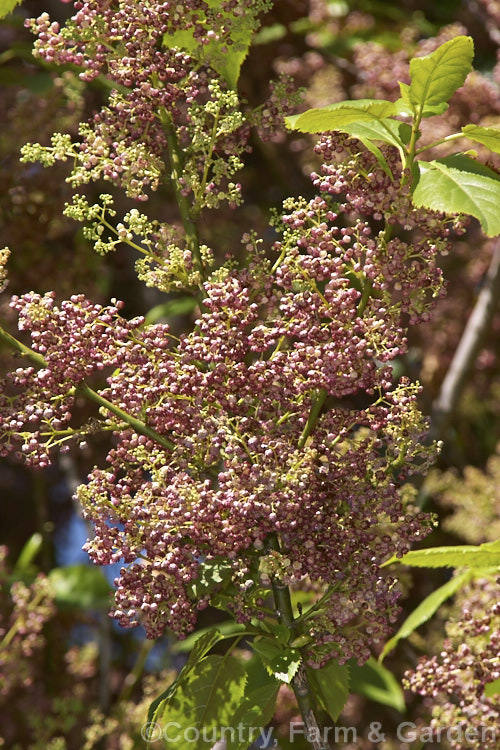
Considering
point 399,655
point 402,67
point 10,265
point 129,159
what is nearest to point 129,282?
point 10,265

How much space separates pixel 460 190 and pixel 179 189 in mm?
377

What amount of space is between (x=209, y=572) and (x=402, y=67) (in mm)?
2679

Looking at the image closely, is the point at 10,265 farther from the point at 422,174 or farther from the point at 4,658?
the point at 422,174

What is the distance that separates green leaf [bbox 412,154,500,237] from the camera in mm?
1079

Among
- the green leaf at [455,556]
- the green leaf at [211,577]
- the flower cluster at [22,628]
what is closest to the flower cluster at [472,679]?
the green leaf at [455,556]

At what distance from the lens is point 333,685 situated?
128cm

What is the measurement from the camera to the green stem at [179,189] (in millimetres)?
1258

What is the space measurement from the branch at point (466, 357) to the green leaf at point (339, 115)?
1.89m

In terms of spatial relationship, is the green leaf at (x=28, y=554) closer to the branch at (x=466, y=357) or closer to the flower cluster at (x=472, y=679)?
the branch at (x=466, y=357)

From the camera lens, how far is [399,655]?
9.60 ft

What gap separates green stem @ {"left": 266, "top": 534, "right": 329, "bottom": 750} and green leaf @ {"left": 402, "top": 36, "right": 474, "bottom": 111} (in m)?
0.59

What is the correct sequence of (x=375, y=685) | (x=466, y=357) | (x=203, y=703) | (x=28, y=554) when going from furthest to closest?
1. (x=466, y=357)
2. (x=28, y=554)
3. (x=375, y=685)
4. (x=203, y=703)

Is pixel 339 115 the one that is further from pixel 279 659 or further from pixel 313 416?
pixel 279 659

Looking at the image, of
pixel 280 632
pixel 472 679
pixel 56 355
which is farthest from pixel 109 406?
pixel 472 679
